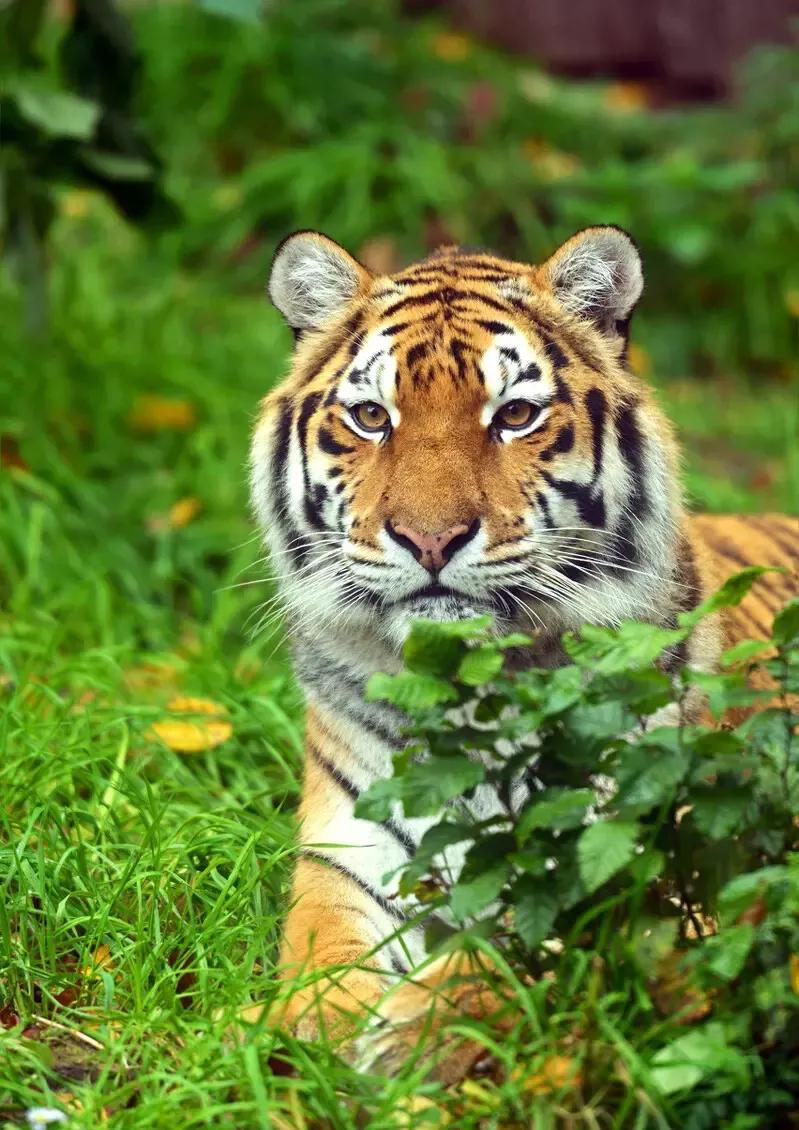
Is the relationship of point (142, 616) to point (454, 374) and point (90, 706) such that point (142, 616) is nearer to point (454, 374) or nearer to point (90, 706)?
point (90, 706)

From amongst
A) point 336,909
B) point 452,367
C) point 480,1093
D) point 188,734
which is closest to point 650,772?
point 480,1093

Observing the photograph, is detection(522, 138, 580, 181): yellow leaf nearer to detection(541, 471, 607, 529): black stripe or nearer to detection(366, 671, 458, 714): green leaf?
detection(541, 471, 607, 529): black stripe

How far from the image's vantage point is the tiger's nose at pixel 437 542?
2.71 meters

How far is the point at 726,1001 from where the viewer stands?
7.37 ft

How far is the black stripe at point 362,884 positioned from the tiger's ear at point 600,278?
1.13 meters

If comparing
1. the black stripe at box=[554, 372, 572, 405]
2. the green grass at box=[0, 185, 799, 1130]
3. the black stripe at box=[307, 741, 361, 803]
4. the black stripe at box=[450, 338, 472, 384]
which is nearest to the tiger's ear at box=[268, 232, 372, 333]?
the black stripe at box=[450, 338, 472, 384]

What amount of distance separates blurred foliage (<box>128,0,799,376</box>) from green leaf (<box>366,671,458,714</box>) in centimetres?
546

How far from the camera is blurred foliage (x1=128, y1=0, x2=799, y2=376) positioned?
25.2ft

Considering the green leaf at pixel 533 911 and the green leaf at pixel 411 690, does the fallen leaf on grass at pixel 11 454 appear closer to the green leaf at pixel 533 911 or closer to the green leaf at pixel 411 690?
the green leaf at pixel 411 690

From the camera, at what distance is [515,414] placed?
9.60ft

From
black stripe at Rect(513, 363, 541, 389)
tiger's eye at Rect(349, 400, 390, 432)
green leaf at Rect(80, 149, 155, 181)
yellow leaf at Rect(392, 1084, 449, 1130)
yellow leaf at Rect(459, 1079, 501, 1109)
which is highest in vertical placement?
green leaf at Rect(80, 149, 155, 181)

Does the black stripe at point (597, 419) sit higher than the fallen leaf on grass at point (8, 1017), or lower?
higher

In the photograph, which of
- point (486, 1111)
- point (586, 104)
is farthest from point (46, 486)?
point (586, 104)

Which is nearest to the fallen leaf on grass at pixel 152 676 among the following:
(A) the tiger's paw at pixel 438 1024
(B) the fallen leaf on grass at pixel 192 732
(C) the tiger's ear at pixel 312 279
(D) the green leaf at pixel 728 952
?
(B) the fallen leaf on grass at pixel 192 732
